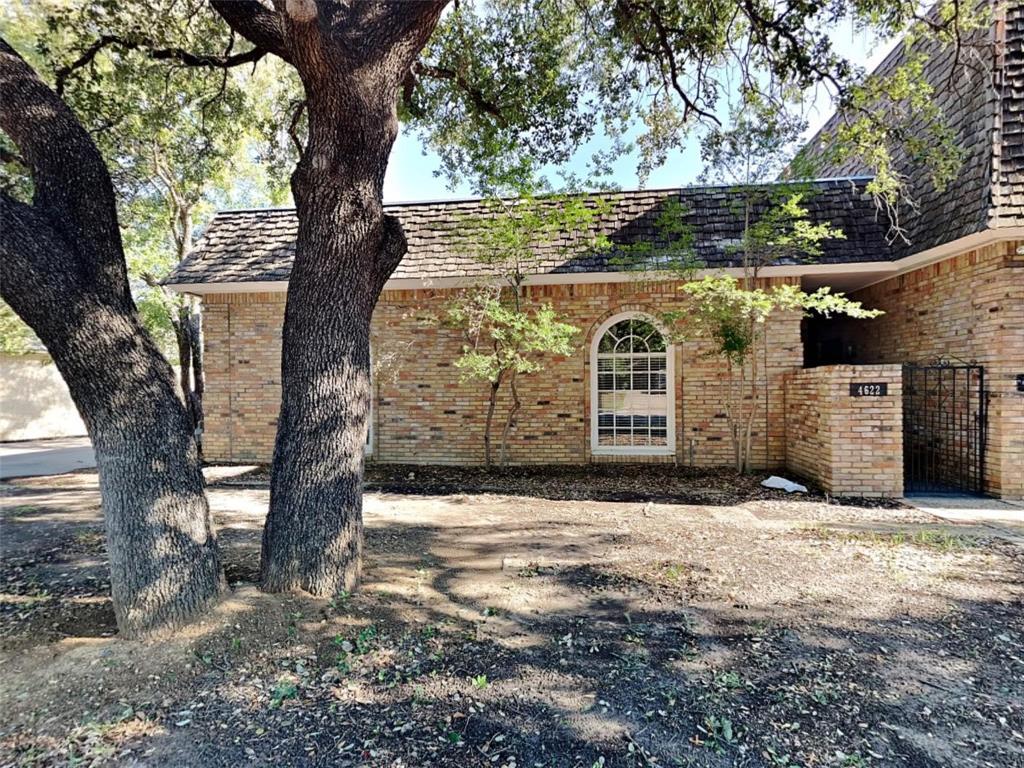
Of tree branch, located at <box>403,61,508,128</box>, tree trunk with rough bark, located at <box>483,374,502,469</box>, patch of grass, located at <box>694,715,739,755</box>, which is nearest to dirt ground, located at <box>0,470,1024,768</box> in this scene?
patch of grass, located at <box>694,715,739,755</box>

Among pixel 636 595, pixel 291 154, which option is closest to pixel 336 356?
pixel 636 595

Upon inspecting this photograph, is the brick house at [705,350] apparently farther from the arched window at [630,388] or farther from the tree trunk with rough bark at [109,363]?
the tree trunk with rough bark at [109,363]

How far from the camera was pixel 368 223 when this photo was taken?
3.69m

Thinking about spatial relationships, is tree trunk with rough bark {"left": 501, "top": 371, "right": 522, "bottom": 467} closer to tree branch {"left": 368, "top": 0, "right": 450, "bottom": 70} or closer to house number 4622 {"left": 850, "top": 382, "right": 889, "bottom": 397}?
house number 4622 {"left": 850, "top": 382, "right": 889, "bottom": 397}

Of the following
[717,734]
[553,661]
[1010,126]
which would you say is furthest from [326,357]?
[1010,126]

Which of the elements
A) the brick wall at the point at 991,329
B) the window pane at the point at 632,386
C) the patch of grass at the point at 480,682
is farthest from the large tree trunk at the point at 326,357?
the brick wall at the point at 991,329

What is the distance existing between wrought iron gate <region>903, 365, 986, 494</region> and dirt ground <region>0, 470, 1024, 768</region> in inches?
107

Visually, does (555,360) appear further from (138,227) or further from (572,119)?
(138,227)

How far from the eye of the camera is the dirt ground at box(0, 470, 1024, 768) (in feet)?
7.51

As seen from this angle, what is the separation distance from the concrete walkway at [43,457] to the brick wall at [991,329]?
13.7 meters

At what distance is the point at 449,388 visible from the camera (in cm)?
972

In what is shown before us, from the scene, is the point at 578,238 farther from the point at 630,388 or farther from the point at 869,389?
the point at 869,389

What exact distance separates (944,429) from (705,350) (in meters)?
3.83

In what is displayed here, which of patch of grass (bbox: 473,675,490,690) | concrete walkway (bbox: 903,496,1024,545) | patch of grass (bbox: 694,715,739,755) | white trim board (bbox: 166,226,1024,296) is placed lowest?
patch of grass (bbox: 694,715,739,755)
